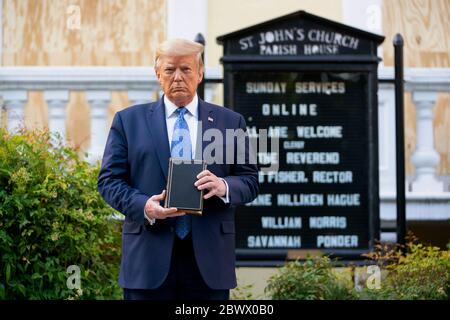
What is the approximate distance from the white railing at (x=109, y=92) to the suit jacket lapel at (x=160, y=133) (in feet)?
11.9

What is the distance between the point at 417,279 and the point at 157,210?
2.81 meters

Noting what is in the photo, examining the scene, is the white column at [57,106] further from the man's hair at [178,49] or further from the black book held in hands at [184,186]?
the black book held in hands at [184,186]

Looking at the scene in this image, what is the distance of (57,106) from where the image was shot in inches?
291

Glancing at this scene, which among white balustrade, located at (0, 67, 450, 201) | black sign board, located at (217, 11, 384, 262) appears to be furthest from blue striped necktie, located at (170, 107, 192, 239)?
white balustrade, located at (0, 67, 450, 201)

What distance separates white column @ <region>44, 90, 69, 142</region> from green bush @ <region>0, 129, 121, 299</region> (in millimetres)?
1539

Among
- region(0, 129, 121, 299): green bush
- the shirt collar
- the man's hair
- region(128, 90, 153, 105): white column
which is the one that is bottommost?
region(0, 129, 121, 299): green bush

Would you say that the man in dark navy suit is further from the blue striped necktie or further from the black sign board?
the black sign board

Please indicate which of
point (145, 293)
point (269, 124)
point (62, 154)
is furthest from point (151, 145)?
point (269, 124)

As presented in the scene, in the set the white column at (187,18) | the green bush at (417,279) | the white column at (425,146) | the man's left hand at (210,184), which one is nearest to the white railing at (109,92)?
the white column at (425,146)

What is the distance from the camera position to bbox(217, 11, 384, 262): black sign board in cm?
645

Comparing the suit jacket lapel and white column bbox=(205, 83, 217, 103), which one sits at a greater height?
white column bbox=(205, 83, 217, 103)

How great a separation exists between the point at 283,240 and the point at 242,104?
95cm

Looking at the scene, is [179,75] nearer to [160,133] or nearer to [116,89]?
[160,133]

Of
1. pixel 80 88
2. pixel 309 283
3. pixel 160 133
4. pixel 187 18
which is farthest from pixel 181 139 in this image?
pixel 187 18
